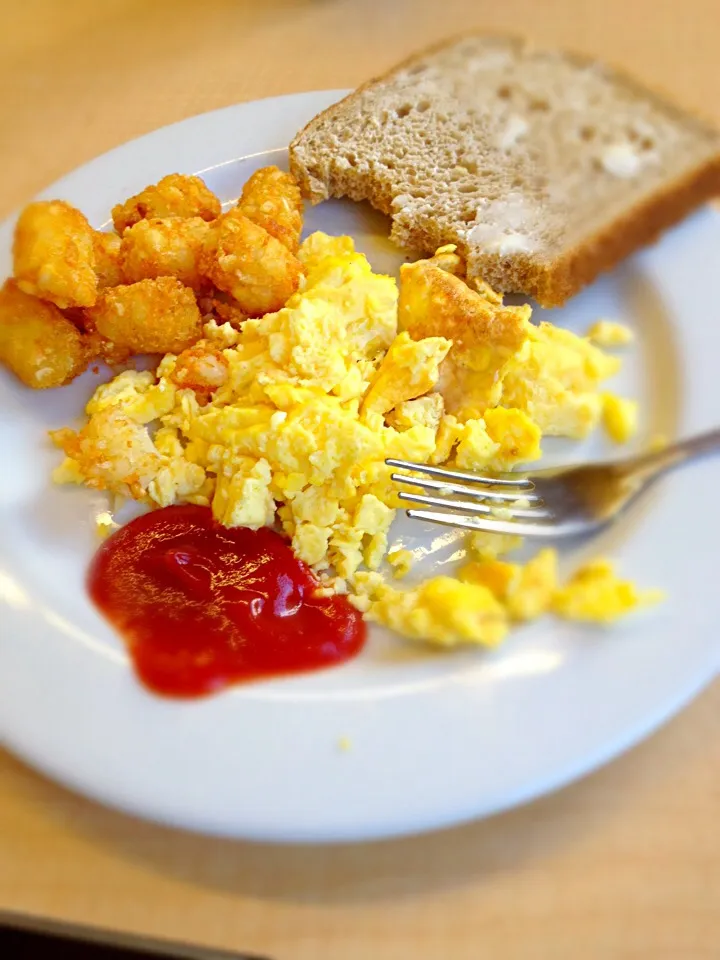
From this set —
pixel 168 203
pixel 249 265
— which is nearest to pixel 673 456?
pixel 249 265

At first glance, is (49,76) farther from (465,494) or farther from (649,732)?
(649,732)

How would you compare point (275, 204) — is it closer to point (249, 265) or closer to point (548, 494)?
point (249, 265)

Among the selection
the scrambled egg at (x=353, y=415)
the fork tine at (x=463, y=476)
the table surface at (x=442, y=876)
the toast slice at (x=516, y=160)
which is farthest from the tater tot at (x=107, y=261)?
the table surface at (x=442, y=876)

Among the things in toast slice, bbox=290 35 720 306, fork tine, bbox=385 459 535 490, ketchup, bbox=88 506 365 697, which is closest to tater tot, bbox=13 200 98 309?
ketchup, bbox=88 506 365 697

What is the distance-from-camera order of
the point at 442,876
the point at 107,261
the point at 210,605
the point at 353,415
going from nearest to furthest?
the point at 442,876, the point at 210,605, the point at 353,415, the point at 107,261

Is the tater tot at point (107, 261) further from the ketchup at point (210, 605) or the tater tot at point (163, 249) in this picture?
the ketchup at point (210, 605)

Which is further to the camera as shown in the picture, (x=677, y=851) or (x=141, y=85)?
(x=141, y=85)

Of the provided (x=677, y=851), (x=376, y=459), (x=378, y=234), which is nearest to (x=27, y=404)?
(x=376, y=459)
